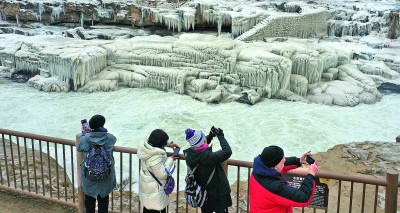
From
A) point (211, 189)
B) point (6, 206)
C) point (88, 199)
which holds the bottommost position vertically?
point (6, 206)

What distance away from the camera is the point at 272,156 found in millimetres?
3564

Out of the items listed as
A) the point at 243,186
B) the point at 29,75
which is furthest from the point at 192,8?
the point at 243,186

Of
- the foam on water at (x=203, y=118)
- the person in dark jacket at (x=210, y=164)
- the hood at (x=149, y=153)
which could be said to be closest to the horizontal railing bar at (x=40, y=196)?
the hood at (x=149, y=153)

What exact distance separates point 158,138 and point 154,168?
30cm

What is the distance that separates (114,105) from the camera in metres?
15.8

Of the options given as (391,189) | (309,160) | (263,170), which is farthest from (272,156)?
(391,189)

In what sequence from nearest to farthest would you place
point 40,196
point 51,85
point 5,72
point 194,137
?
point 194,137 → point 40,196 → point 51,85 → point 5,72

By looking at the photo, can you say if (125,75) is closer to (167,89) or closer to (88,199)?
(167,89)

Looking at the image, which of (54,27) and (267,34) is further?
(54,27)

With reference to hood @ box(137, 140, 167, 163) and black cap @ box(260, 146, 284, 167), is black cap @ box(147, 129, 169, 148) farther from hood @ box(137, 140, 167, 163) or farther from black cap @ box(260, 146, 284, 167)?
black cap @ box(260, 146, 284, 167)

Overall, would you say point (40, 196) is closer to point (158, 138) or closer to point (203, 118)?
point (158, 138)

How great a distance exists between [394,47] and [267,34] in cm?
655

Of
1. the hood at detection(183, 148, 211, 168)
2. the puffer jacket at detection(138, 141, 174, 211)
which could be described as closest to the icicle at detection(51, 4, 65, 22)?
the puffer jacket at detection(138, 141, 174, 211)

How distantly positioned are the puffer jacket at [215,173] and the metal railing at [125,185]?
0.35m
